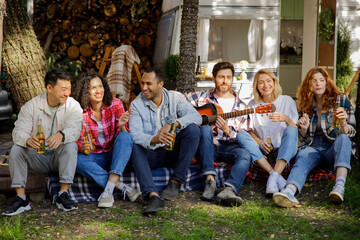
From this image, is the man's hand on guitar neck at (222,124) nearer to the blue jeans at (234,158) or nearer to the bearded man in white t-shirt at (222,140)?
the bearded man in white t-shirt at (222,140)

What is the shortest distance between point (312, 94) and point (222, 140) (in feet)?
3.18

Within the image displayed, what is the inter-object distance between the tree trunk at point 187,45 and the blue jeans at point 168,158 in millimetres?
1603

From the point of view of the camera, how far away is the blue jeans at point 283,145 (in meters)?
4.32

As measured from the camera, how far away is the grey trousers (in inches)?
150

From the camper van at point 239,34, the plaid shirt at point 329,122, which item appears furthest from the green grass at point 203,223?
the camper van at point 239,34

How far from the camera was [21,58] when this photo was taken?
504 cm

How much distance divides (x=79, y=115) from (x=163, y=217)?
44.8 inches

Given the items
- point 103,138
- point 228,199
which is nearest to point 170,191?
point 228,199

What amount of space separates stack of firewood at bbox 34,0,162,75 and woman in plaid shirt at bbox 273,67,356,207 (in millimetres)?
5658

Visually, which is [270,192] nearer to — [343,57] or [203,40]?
[203,40]

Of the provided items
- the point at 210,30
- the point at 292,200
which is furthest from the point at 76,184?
the point at 210,30

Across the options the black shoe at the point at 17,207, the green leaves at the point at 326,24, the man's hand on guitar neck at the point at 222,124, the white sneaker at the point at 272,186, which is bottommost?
the black shoe at the point at 17,207

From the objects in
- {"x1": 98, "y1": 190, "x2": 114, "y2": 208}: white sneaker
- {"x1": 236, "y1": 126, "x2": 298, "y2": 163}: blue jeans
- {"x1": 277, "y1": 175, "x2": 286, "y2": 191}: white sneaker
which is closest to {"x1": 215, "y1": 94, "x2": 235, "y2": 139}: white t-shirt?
{"x1": 236, "y1": 126, "x2": 298, "y2": 163}: blue jeans

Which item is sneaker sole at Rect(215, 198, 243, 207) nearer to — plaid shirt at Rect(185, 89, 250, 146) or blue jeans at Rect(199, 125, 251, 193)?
blue jeans at Rect(199, 125, 251, 193)
